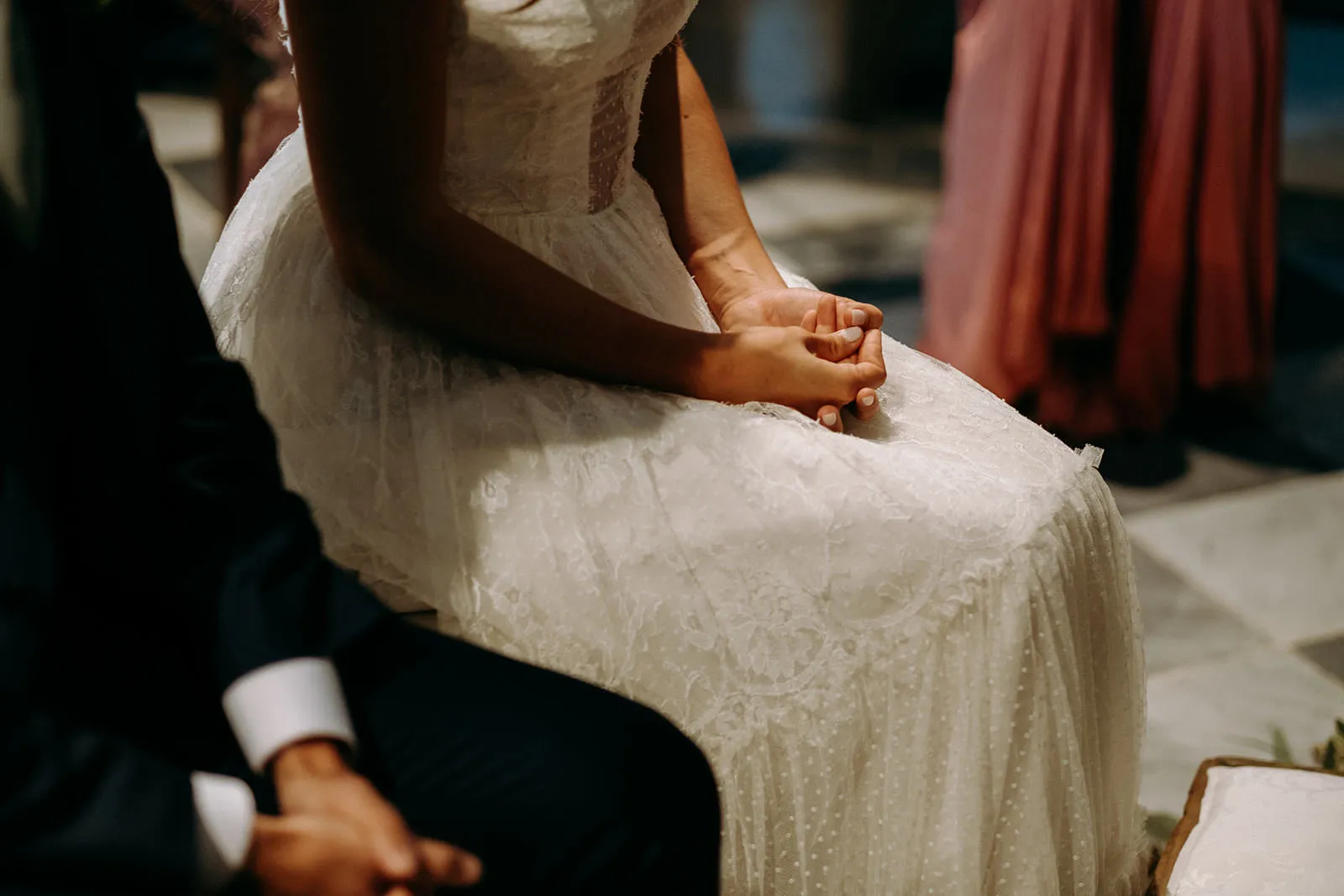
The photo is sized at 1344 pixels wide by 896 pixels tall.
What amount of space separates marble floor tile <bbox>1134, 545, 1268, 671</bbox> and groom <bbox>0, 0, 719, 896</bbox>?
→ 122 cm

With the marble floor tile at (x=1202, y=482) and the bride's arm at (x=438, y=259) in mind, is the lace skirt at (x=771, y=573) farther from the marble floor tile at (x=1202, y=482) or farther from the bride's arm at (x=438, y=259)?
the marble floor tile at (x=1202, y=482)

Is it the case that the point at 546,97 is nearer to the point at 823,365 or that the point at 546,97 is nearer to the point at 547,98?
the point at 547,98

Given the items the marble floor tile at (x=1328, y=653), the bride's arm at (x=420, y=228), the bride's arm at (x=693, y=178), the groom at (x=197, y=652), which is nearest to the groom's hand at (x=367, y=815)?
the groom at (x=197, y=652)

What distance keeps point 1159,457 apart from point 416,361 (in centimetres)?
163

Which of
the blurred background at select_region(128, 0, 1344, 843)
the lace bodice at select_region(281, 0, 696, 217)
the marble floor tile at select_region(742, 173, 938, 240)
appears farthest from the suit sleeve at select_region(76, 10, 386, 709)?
the marble floor tile at select_region(742, 173, 938, 240)

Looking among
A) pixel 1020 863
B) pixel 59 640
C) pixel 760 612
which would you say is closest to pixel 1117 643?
pixel 1020 863

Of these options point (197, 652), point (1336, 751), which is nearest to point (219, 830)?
Result: point (197, 652)

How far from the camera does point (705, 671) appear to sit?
3.22 ft

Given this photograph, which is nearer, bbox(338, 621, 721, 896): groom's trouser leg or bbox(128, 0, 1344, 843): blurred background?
bbox(338, 621, 721, 896): groom's trouser leg

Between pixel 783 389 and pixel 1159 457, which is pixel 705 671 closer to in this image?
pixel 783 389

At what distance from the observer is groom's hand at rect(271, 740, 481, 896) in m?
0.68

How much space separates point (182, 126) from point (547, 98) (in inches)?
122

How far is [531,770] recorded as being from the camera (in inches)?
30.8

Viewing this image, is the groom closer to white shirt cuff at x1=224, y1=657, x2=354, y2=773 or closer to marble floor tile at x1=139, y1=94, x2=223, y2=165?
white shirt cuff at x1=224, y1=657, x2=354, y2=773
